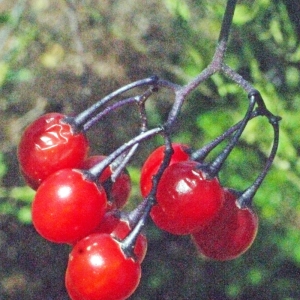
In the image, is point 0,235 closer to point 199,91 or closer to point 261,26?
point 199,91

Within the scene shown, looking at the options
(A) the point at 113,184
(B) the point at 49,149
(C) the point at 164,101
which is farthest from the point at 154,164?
(C) the point at 164,101

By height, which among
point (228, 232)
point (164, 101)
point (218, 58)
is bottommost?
point (164, 101)

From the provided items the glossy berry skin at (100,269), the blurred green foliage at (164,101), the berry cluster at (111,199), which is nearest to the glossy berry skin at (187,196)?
the berry cluster at (111,199)

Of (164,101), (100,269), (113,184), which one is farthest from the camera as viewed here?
(164,101)

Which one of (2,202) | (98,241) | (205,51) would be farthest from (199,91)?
(98,241)

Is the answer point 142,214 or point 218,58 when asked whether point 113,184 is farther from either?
point 218,58

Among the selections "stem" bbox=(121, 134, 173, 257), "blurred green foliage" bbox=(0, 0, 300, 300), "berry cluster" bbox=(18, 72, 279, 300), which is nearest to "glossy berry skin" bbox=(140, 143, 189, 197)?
"berry cluster" bbox=(18, 72, 279, 300)

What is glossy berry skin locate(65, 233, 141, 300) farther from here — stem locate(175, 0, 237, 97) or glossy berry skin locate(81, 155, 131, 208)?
stem locate(175, 0, 237, 97)

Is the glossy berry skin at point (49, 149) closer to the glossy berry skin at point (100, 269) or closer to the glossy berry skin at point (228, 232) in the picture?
the glossy berry skin at point (100, 269)
